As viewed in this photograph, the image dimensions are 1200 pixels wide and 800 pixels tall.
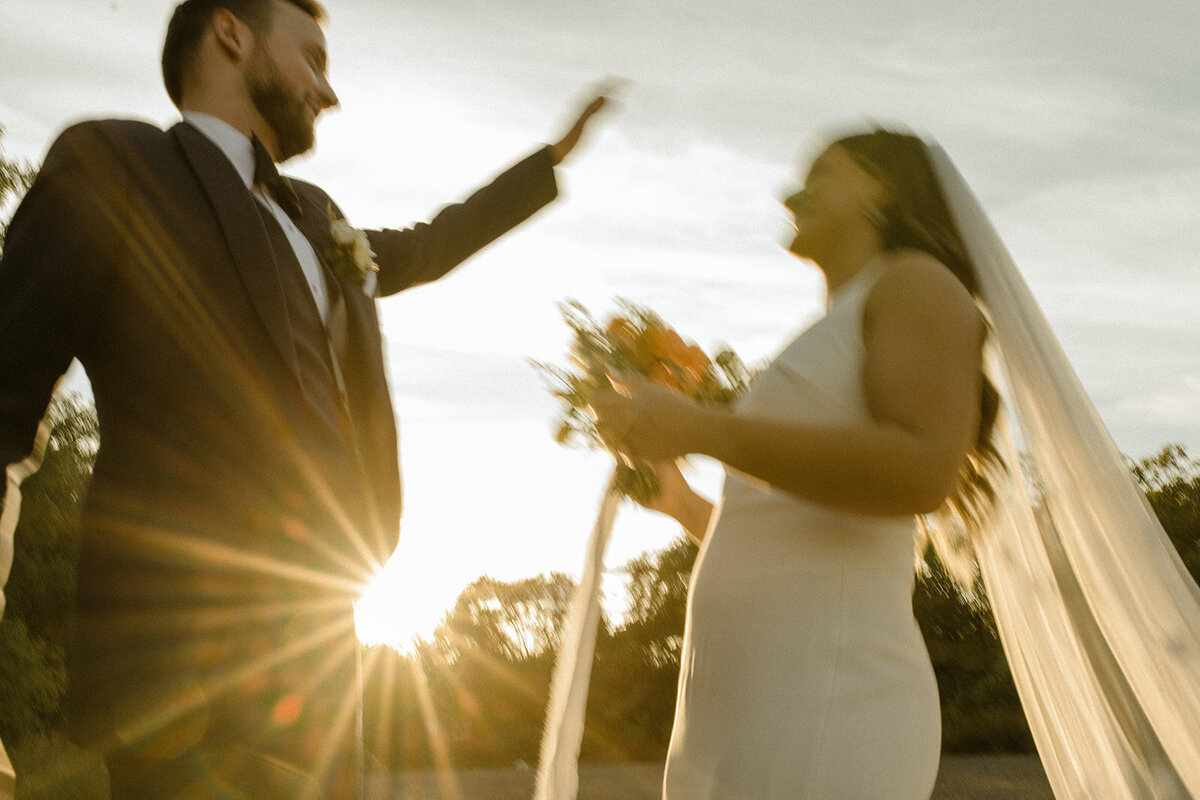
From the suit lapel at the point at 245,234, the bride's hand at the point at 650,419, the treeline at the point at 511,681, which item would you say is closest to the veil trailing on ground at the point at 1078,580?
the bride's hand at the point at 650,419

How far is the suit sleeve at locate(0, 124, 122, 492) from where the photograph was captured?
81.4 inches

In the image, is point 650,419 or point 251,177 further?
point 251,177

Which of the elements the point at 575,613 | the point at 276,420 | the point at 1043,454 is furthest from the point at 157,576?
the point at 1043,454

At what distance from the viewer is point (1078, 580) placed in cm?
245

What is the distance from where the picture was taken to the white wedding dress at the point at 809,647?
219 cm

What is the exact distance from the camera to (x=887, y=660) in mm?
2248

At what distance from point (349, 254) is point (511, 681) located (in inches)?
455

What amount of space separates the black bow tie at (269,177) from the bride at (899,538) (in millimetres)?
1051

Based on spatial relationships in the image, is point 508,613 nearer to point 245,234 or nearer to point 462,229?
point 462,229

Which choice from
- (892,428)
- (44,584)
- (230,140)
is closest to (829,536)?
(892,428)

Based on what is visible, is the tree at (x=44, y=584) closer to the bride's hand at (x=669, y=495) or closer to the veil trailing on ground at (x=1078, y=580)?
the bride's hand at (x=669, y=495)

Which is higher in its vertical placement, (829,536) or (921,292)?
(921,292)

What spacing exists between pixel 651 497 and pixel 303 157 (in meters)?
1.39

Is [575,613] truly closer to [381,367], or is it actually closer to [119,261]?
[381,367]
